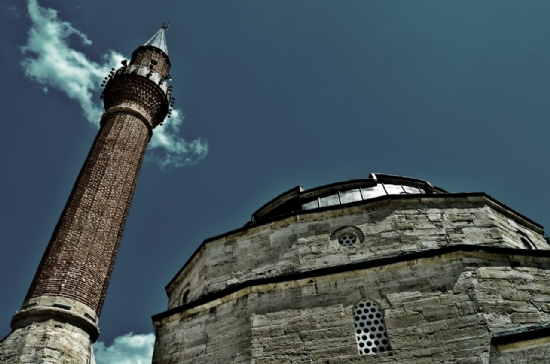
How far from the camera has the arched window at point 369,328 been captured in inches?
244

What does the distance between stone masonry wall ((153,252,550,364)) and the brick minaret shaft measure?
1.56 m

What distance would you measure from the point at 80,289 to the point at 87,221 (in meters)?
1.46

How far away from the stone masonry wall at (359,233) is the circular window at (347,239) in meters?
0.13

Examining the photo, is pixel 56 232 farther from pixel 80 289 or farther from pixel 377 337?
pixel 377 337

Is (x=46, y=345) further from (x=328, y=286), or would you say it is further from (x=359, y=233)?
(x=359, y=233)

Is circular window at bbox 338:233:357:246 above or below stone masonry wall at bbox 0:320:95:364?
above

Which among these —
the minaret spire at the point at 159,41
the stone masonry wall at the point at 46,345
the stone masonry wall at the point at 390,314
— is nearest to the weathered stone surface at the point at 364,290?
the stone masonry wall at the point at 390,314

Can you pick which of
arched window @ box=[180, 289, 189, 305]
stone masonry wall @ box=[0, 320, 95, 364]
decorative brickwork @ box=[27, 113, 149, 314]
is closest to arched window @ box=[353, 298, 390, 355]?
arched window @ box=[180, 289, 189, 305]

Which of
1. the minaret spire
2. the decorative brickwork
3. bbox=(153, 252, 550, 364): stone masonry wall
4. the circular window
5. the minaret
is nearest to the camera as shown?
bbox=(153, 252, 550, 364): stone masonry wall

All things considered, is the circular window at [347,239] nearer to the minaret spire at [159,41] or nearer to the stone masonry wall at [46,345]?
the stone masonry wall at [46,345]

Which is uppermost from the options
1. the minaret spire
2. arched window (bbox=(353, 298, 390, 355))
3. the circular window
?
the minaret spire

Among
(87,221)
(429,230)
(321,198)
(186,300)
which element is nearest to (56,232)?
(87,221)

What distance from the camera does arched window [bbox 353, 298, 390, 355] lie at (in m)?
6.19

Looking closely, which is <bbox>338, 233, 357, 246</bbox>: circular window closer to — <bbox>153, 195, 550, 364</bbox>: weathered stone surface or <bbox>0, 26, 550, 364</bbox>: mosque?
<bbox>0, 26, 550, 364</bbox>: mosque
